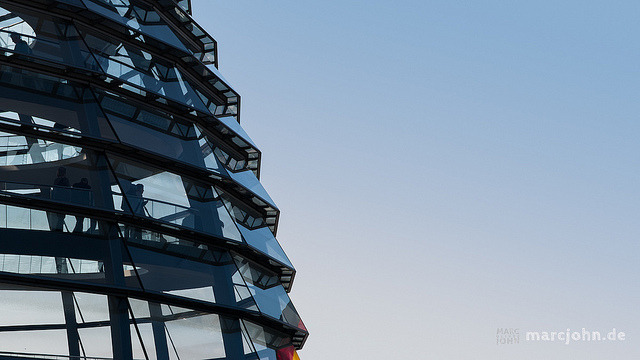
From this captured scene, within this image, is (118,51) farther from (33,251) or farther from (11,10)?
(33,251)

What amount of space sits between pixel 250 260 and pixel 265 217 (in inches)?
95.0

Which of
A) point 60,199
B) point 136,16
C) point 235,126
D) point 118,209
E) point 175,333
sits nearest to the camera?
point 60,199

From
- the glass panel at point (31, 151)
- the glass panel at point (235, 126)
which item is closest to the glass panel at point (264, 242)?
the glass panel at point (235, 126)

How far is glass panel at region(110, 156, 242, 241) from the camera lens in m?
12.8

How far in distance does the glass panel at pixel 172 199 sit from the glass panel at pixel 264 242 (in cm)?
56

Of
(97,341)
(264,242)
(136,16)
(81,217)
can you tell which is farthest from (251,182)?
(97,341)

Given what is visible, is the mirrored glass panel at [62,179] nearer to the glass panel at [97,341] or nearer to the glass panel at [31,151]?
the glass panel at [31,151]

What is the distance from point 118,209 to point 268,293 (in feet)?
13.3

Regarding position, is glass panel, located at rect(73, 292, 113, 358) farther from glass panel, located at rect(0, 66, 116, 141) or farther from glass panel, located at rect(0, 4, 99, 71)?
glass panel, located at rect(0, 4, 99, 71)

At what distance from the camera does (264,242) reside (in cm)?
1556

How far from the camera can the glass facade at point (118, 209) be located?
11.5 metres

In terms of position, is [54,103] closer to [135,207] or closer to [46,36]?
[46,36]

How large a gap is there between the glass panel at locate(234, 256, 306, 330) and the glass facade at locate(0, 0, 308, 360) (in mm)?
56

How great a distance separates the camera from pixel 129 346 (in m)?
11.4
